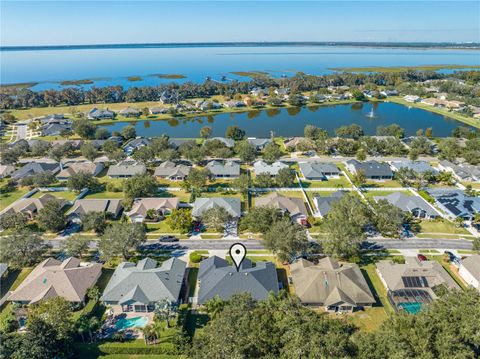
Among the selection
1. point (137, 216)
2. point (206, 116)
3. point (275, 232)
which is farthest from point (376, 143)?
point (206, 116)

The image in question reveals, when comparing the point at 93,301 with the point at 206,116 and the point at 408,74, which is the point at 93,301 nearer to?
the point at 206,116

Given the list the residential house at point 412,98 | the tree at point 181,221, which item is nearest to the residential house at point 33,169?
the tree at point 181,221

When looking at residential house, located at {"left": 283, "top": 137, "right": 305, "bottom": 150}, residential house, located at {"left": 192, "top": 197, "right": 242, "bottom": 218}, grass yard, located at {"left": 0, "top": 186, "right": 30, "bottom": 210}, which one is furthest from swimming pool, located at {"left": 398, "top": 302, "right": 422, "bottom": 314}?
grass yard, located at {"left": 0, "top": 186, "right": 30, "bottom": 210}

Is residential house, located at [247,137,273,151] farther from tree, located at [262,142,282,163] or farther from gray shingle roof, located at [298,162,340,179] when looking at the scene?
gray shingle roof, located at [298,162,340,179]

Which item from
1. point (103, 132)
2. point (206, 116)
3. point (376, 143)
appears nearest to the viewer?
point (376, 143)

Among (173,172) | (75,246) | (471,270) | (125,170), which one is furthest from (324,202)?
(125,170)

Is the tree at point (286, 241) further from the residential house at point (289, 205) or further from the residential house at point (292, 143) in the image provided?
the residential house at point (292, 143)

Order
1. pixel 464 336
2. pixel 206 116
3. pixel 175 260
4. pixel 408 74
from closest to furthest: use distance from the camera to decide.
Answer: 1. pixel 464 336
2. pixel 175 260
3. pixel 206 116
4. pixel 408 74
